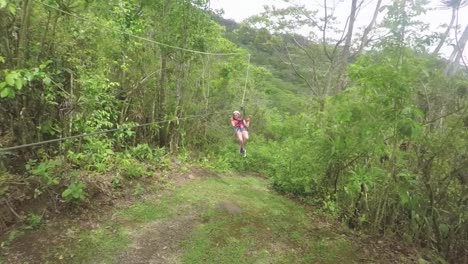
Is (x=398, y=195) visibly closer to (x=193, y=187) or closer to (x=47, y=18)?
(x=193, y=187)

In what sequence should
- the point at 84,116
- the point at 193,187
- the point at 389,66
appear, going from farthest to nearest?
the point at 193,187 < the point at 84,116 < the point at 389,66

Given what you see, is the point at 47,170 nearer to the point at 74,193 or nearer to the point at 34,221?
the point at 74,193

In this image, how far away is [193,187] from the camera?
571 cm

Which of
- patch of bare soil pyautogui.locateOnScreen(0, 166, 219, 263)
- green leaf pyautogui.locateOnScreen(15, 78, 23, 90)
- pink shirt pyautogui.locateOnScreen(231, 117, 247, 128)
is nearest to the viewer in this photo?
green leaf pyautogui.locateOnScreen(15, 78, 23, 90)

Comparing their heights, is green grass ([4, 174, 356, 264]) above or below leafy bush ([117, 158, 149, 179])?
below

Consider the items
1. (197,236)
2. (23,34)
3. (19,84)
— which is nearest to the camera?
(19,84)

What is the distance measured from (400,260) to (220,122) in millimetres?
6323

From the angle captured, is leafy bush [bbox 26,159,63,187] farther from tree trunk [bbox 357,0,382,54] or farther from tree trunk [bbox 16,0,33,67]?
tree trunk [bbox 357,0,382,54]

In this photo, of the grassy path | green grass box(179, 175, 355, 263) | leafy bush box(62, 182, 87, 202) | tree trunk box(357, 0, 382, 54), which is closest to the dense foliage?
leafy bush box(62, 182, 87, 202)

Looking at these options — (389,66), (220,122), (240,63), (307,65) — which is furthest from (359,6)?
(389,66)

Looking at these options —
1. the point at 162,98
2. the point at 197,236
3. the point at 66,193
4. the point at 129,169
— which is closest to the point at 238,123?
the point at 162,98

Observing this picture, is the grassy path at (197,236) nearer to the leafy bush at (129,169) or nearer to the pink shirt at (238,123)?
the leafy bush at (129,169)

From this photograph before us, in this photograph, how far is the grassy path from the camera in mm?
3590

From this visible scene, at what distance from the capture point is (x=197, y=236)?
13.8 feet
